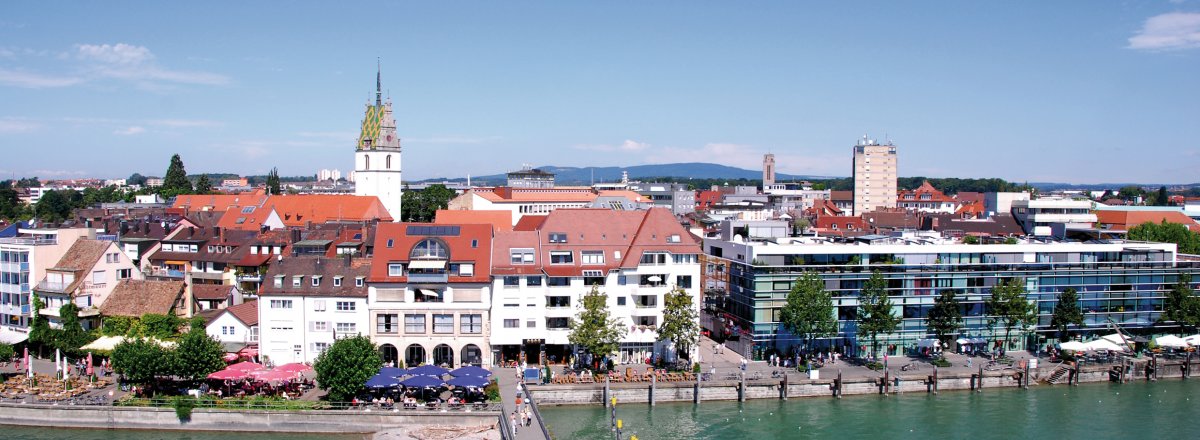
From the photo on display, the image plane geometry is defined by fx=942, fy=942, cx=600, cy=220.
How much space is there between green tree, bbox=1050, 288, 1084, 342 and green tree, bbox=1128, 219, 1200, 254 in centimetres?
3660

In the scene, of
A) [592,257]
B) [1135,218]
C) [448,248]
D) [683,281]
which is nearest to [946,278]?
[683,281]

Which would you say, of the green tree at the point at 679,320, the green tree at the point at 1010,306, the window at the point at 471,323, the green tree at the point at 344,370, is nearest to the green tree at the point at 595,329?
the green tree at the point at 679,320

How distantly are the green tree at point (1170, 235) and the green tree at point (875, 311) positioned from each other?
47.0 metres

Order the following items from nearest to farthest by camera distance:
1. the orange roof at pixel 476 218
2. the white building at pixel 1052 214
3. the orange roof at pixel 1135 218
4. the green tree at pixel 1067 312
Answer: the green tree at pixel 1067 312, the orange roof at pixel 476 218, the white building at pixel 1052 214, the orange roof at pixel 1135 218

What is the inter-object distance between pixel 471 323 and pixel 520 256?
176 inches

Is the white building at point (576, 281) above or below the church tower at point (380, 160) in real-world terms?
below

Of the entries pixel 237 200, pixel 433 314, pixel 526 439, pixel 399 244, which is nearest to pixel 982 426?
pixel 526 439

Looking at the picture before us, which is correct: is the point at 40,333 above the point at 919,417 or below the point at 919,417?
above

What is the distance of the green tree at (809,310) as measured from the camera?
50.8 meters

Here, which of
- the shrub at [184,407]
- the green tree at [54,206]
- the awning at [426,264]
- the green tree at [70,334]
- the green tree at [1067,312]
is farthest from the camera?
the green tree at [54,206]

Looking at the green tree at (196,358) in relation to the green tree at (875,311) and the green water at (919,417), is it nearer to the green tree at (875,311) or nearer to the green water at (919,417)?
the green water at (919,417)

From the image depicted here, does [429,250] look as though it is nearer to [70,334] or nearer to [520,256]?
[520,256]

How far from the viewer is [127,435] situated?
4262cm

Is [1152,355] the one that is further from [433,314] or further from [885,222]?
[885,222]
